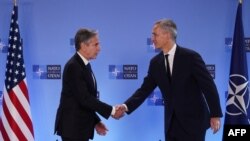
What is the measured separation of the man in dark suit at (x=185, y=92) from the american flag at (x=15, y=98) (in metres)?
1.74

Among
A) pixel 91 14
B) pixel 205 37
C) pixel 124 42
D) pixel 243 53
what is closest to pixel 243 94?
pixel 243 53

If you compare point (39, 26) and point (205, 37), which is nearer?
point (205, 37)

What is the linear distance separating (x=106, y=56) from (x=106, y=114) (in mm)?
1203

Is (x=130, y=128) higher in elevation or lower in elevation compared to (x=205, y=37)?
lower

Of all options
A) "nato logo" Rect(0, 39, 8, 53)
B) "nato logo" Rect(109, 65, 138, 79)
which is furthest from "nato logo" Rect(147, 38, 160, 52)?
"nato logo" Rect(0, 39, 8, 53)

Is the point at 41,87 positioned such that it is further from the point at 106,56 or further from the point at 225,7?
the point at 225,7

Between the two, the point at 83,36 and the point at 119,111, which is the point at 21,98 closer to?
the point at 119,111

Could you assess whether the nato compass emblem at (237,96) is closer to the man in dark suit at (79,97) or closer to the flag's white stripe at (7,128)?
the man in dark suit at (79,97)

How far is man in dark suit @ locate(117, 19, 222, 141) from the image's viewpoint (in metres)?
2.97

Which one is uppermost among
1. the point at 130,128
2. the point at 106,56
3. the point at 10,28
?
the point at 10,28

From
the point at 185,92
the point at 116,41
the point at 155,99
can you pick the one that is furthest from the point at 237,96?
the point at 116,41

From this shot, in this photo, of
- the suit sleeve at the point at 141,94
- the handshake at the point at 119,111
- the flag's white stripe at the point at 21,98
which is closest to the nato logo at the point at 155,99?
the suit sleeve at the point at 141,94

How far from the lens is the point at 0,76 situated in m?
4.60

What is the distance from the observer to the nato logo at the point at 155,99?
4223 mm
